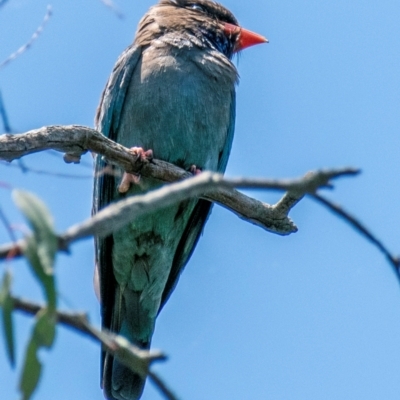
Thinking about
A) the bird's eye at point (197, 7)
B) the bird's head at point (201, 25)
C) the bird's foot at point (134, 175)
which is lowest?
the bird's foot at point (134, 175)

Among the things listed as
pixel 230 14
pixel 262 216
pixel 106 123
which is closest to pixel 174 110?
pixel 106 123

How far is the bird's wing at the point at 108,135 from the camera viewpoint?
6.25 m

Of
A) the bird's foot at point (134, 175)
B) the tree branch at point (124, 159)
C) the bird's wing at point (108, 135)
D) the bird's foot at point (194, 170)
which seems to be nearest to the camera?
the tree branch at point (124, 159)

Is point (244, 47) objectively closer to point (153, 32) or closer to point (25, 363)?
point (153, 32)

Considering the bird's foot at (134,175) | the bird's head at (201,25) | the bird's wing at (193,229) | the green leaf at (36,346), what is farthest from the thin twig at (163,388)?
the bird's head at (201,25)

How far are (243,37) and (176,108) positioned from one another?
4.92 feet

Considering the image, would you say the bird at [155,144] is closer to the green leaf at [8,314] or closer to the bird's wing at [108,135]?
the bird's wing at [108,135]

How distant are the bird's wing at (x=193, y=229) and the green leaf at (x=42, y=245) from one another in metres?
4.53

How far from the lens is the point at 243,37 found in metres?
7.32

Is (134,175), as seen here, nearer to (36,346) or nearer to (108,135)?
(108,135)

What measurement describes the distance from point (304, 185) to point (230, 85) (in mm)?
4611

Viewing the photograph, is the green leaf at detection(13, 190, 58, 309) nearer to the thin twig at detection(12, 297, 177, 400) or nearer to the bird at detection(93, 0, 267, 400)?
the thin twig at detection(12, 297, 177, 400)

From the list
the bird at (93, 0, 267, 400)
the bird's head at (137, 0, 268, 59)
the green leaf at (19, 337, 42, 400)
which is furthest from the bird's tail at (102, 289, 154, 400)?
the green leaf at (19, 337, 42, 400)

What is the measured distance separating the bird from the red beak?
0.32 m
